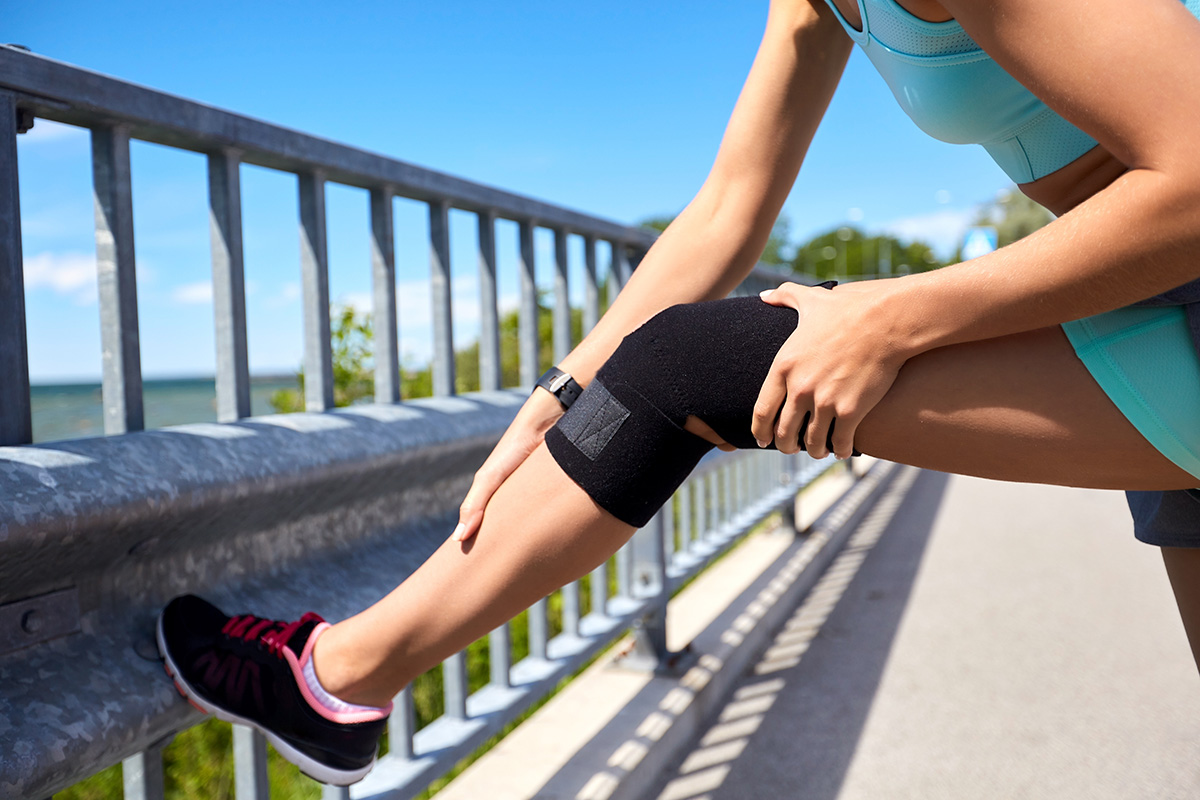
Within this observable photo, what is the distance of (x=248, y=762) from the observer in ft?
4.93

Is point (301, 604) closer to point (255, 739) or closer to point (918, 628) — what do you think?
point (255, 739)

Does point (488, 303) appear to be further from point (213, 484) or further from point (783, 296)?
point (783, 296)

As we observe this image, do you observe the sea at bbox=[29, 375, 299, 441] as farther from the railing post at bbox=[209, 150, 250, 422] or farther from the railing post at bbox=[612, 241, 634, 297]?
the railing post at bbox=[612, 241, 634, 297]

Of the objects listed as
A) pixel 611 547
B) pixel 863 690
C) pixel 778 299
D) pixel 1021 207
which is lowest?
pixel 863 690

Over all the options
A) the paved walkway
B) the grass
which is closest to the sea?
the grass

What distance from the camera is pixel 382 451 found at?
1.63 meters

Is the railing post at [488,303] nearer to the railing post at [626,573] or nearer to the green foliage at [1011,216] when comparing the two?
the railing post at [626,573]

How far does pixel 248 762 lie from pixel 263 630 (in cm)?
27

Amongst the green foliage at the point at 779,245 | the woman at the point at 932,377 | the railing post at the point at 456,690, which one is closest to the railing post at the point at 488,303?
the railing post at the point at 456,690

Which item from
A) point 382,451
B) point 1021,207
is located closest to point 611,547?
point 382,451

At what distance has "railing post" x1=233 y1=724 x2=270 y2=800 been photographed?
150cm

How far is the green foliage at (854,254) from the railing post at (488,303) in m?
103

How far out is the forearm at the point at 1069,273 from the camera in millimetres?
923

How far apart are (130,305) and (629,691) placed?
218 centimetres
